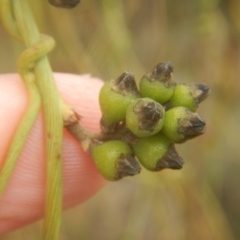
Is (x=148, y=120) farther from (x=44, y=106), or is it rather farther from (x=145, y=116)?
(x=44, y=106)

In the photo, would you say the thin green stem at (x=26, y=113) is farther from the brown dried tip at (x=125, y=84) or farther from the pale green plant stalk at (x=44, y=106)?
the brown dried tip at (x=125, y=84)

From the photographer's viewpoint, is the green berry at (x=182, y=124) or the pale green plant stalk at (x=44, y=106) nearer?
the green berry at (x=182, y=124)

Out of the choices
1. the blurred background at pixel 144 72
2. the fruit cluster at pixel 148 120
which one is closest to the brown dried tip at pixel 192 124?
the fruit cluster at pixel 148 120

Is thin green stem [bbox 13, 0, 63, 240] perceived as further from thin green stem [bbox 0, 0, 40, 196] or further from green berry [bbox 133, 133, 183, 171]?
green berry [bbox 133, 133, 183, 171]

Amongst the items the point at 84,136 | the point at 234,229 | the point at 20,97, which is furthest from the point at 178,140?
the point at 234,229

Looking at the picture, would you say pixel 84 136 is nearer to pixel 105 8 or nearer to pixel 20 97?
pixel 20 97

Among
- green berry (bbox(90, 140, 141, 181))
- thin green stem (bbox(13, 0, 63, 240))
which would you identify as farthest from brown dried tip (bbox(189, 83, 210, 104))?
thin green stem (bbox(13, 0, 63, 240))

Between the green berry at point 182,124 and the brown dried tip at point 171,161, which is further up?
the green berry at point 182,124

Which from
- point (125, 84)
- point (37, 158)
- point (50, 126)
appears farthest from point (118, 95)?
point (37, 158)

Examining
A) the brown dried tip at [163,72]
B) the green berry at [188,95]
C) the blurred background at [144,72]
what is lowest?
the blurred background at [144,72]
